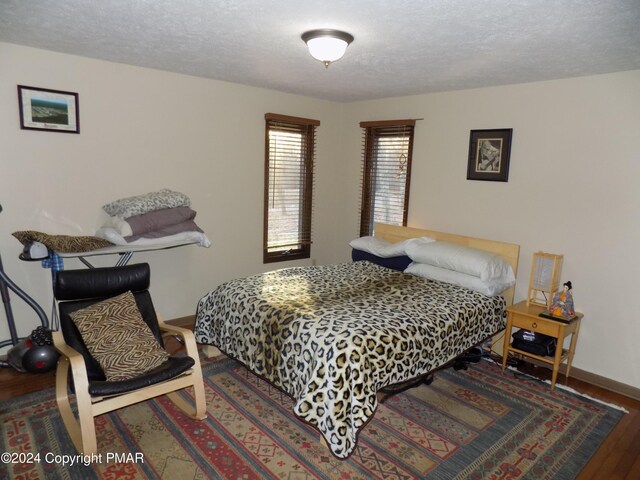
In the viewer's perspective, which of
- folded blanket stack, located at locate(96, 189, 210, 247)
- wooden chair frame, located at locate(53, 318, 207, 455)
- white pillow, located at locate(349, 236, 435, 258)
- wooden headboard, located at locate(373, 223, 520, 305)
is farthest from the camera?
white pillow, located at locate(349, 236, 435, 258)

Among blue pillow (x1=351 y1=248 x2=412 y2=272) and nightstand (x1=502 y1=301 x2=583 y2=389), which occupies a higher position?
blue pillow (x1=351 y1=248 x2=412 y2=272)

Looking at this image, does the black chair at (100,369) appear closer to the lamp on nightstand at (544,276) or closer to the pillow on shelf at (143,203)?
the pillow on shelf at (143,203)

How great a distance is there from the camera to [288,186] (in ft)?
17.2

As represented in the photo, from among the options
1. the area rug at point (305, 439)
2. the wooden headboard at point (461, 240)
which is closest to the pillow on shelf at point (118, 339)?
the area rug at point (305, 439)

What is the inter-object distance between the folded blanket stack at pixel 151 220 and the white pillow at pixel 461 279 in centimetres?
202

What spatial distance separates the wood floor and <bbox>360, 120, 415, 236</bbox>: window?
2.21 meters

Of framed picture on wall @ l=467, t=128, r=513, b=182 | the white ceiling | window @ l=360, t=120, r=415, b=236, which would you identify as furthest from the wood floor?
the white ceiling

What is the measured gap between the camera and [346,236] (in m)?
5.79

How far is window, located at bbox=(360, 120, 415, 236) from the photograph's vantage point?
495cm

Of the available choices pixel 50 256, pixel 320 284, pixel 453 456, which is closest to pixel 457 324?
pixel 453 456

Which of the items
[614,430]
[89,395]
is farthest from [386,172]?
[89,395]

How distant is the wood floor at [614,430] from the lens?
8.31ft

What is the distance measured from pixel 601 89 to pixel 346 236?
3.21 m

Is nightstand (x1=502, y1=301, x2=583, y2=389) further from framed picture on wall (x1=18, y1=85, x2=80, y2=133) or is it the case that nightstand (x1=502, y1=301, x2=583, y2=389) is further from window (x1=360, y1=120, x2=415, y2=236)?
framed picture on wall (x1=18, y1=85, x2=80, y2=133)
